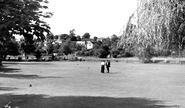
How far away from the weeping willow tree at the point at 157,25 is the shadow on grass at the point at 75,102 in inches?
164

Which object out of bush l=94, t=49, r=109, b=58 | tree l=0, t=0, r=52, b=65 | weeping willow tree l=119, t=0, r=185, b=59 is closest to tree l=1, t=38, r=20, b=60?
tree l=0, t=0, r=52, b=65

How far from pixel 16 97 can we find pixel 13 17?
21.1 ft

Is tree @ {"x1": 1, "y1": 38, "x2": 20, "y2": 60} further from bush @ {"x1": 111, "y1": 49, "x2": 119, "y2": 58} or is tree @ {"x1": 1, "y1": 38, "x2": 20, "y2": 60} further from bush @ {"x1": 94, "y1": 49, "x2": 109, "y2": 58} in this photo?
bush @ {"x1": 111, "y1": 49, "x2": 119, "y2": 58}

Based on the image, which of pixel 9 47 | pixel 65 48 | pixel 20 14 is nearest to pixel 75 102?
pixel 20 14

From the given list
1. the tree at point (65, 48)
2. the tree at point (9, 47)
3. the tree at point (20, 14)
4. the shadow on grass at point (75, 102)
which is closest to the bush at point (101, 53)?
the tree at point (65, 48)

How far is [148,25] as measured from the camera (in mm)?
11875

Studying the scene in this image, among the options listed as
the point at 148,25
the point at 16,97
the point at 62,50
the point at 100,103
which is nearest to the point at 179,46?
the point at 148,25

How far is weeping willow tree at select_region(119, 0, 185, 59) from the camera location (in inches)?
457

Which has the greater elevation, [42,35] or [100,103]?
[42,35]

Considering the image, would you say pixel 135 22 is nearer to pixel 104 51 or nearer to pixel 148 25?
pixel 148 25

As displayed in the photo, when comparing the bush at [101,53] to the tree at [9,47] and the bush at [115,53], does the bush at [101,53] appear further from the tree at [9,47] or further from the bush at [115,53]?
the tree at [9,47]

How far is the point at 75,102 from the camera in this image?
53.2 ft

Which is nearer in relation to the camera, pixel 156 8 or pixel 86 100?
pixel 156 8

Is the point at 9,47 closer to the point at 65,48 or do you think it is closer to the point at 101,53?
the point at 101,53
